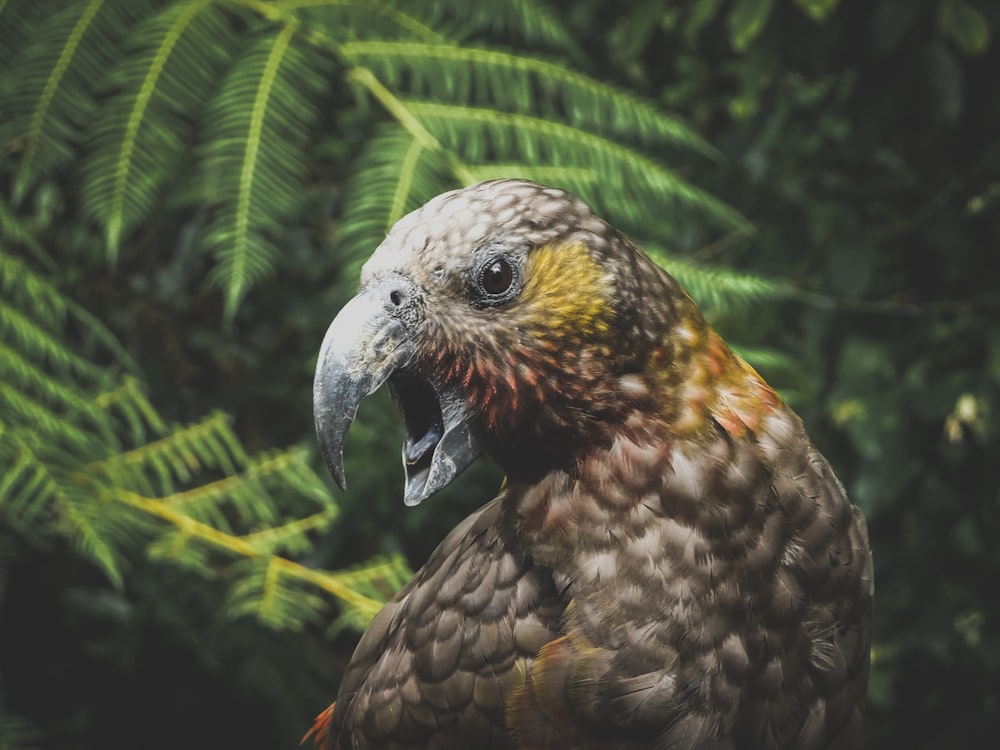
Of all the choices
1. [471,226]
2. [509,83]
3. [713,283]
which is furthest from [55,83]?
[713,283]

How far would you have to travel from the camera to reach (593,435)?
3.46 ft

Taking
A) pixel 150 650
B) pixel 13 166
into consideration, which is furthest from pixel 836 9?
pixel 150 650

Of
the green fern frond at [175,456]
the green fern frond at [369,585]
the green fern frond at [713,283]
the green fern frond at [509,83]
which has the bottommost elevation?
the green fern frond at [175,456]

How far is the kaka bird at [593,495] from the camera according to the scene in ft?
3.32

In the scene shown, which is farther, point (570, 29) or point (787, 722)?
point (570, 29)

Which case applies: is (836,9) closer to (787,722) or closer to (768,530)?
(768,530)

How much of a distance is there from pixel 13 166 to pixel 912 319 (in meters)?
1.77

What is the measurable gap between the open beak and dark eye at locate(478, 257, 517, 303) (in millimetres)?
83

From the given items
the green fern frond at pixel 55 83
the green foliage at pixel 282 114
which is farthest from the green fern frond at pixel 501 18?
the green fern frond at pixel 55 83

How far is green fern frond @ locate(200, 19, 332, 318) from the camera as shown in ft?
5.49

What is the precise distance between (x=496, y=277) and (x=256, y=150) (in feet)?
2.80

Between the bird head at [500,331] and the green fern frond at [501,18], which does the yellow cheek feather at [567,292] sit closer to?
the bird head at [500,331]

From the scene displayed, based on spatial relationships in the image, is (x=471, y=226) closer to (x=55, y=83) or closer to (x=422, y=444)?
(x=422, y=444)

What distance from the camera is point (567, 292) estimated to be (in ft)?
3.32
